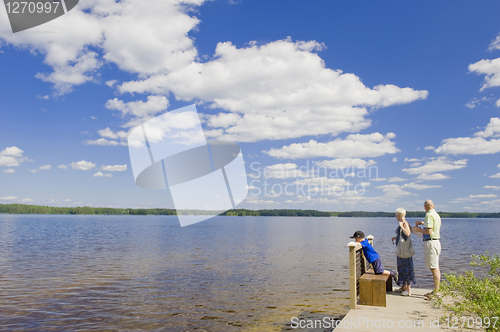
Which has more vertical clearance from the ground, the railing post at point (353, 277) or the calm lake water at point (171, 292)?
the railing post at point (353, 277)

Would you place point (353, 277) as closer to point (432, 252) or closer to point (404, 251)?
point (404, 251)

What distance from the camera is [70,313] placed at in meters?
10.3

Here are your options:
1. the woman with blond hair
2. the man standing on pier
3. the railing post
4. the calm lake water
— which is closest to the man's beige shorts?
the man standing on pier

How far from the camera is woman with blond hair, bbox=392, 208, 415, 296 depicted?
8.25m

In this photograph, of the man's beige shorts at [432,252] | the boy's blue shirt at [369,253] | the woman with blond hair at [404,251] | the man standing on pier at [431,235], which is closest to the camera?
the man standing on pier at [431,235]

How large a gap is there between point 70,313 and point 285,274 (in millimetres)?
9799

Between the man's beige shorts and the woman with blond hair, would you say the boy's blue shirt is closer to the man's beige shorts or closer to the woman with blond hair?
the woman with blond hair

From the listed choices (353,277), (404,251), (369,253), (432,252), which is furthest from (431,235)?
(353,277)

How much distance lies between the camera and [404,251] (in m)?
8.38

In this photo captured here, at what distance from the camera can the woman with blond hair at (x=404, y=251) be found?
27.1 feet

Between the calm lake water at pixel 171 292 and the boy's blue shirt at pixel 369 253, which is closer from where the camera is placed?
the boy's blue shirt at pixel 369 253

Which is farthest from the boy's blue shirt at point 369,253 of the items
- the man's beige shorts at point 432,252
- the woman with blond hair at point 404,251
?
the man's beige shorts at point 432,252

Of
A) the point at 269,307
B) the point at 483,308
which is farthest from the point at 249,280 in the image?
the point at 483,308

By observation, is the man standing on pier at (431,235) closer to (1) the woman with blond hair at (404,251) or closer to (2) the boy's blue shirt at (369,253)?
(1) the woman with blond hair at (404,251)
